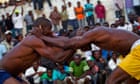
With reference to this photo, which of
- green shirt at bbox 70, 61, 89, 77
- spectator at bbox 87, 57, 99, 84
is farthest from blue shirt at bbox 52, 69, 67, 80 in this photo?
spectator at bbox 87, 57, 99, 84

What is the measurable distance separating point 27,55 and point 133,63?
1.53 m

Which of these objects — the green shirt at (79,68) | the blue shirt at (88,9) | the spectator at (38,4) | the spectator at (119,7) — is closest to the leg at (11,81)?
the green shirt at (79,68)

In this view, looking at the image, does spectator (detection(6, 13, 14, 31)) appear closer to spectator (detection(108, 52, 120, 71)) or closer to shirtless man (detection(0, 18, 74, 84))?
spectator (detection(108, 52, 120, 71))

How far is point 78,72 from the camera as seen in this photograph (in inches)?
437

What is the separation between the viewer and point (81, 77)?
36.0 feet

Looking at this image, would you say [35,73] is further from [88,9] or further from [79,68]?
[88,9]

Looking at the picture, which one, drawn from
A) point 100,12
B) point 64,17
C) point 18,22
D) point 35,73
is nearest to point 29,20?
point 18,22

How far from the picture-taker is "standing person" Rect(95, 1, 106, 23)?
54.6 ft

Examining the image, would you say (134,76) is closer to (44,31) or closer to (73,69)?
(44,31)

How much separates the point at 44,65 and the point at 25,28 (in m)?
5.90

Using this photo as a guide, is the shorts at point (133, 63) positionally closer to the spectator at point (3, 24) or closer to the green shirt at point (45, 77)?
the green shirt at point (45, 77)

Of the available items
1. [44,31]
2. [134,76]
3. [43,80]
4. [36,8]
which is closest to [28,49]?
[44,31]

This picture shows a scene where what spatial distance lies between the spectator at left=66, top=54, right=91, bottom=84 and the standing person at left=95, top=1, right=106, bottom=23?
18.3ft

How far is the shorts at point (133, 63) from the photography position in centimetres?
706
